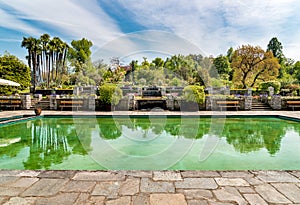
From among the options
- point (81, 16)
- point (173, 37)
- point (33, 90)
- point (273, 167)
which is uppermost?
point (81, 16)

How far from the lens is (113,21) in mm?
8398

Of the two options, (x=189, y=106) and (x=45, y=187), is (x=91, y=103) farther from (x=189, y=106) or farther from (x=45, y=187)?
(x=45, y=187)

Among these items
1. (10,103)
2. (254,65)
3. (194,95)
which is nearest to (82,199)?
(194,95)

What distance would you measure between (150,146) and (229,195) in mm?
3040

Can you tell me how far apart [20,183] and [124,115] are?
6957mm

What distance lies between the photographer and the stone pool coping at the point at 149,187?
2.15m

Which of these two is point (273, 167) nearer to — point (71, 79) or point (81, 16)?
point (81, 16)

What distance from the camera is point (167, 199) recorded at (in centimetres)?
217

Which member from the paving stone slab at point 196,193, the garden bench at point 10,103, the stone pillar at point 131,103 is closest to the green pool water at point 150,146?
the paving stone slab at point 196,193

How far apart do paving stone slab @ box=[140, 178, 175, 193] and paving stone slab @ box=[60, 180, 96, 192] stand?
2.00ft

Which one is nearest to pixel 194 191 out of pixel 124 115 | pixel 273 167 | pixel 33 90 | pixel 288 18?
pixel 273 167

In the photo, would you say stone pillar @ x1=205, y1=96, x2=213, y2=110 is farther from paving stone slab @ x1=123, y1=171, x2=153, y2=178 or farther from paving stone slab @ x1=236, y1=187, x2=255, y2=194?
paving stone slab @ x1=236, y1=187, x2=255, y2=194

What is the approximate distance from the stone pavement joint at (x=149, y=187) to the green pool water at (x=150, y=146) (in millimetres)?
901

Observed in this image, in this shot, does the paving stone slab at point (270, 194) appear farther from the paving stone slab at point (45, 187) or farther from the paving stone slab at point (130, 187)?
the paving stone slab at point (45, 187)
